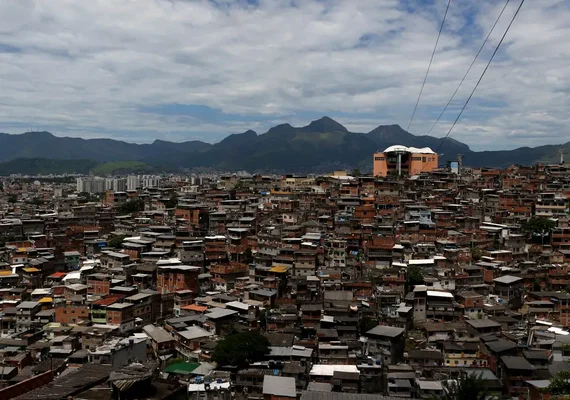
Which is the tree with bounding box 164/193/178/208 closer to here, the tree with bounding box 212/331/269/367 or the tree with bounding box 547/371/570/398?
the tree with bounding box 212/331/269/367

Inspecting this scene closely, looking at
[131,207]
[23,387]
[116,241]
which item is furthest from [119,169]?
[23,387]

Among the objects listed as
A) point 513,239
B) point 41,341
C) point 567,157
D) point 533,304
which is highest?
point 567,157

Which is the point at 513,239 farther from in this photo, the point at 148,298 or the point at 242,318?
the point at 148,298

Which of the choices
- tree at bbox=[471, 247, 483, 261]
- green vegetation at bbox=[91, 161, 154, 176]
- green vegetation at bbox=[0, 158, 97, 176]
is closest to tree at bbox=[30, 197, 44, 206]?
tree at bbox=[471, 247, 483, 261]

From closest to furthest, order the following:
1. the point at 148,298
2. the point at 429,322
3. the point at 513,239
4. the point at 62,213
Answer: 1. the point at 429,322
2. the point at 148,298
3. the point at 513,239
4. the point at 62,213

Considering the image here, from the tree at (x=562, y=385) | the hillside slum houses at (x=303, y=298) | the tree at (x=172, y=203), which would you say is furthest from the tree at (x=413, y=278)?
the tree at (x=172, y=203)

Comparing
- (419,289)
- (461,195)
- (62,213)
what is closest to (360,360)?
(419,289)

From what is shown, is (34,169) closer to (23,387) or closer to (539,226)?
(539,226)
